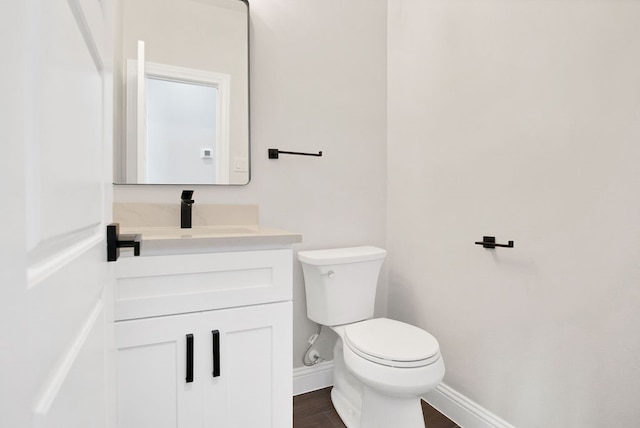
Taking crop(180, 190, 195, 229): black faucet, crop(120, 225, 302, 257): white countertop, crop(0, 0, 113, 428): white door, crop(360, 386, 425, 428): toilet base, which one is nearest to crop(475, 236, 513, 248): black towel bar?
crop(360, 386, 425, 428): toilet base

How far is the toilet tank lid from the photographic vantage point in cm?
162

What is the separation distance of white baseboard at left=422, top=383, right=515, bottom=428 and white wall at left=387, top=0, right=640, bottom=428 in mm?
29

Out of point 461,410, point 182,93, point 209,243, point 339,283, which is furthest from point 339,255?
point 182,93

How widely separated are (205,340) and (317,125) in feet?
4.11

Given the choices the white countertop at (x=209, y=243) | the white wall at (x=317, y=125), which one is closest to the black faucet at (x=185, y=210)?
the white wall at (x=317, y=125)

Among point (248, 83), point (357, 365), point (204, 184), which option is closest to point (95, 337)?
point (357, 365)

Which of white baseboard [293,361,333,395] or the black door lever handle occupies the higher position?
the black door lever handle

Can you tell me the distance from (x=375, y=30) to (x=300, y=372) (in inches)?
79.1

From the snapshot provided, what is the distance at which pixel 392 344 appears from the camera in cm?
133

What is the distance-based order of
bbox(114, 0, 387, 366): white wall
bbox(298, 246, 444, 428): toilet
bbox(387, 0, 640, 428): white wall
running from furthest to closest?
bbox(114, 0, 387, 366): white wall
bbox(298, 246, 444, 428): toilet
bbox(387, 0, 640, 428): white wall

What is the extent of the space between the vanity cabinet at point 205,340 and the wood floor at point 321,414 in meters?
0.52

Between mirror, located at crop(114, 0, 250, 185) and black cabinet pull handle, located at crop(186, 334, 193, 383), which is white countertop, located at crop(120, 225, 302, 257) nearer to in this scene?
black cabinet pull handle, located at crop(186, 334, 193, 383)

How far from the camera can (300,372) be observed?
1841mm

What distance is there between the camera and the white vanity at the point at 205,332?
97 centimetres
